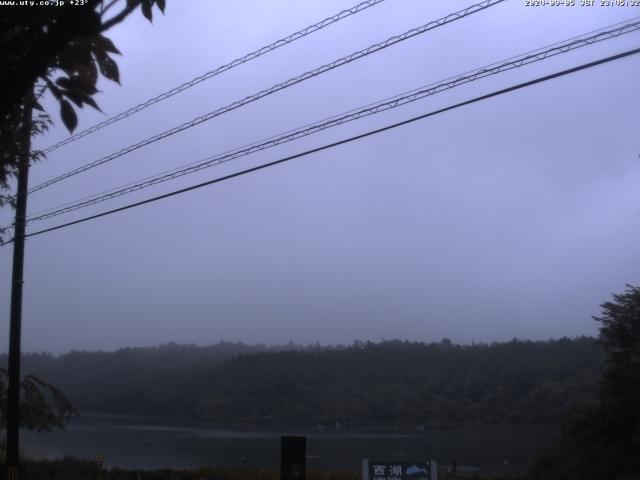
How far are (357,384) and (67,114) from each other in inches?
2501

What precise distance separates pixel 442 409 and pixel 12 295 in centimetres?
4140

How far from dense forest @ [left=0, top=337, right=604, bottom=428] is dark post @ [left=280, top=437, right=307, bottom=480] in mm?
36968

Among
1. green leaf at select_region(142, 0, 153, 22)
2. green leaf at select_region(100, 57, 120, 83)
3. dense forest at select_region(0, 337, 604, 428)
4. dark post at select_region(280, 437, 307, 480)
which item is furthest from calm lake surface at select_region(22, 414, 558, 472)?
green leaf at select_region(142, 0, 153, 22)

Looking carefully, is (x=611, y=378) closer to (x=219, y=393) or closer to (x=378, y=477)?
(x=378, y=477)

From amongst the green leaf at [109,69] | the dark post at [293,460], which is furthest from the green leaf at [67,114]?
the dark post at [293,460]

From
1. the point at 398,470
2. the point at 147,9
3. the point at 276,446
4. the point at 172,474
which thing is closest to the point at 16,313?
the point at 398,470

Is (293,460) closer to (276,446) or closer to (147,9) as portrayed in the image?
(147,9)

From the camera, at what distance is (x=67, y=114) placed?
12.8 ft

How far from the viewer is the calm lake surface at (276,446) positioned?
3547 cm

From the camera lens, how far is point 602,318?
26.2 m

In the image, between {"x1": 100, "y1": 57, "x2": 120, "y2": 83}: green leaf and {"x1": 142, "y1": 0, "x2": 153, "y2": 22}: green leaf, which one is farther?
{"x1": 100, "y1": 57, "x2": 120, "y2": 83}: green leaf

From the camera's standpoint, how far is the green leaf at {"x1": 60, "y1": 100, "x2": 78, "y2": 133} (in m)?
3.91

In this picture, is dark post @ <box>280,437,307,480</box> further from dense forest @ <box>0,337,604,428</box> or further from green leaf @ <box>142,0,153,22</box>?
dense forest @ <box>0,337,604,428</box>

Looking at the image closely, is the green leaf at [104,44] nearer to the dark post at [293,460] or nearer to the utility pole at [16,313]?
the dark post at [293,460]
